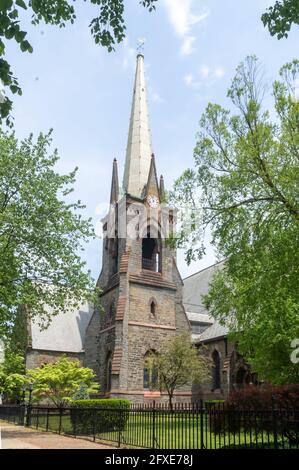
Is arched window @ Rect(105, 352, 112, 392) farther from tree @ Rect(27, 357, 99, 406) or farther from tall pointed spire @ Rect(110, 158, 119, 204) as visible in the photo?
tall pointed spire @ Rect(110, 158, 119, 204)

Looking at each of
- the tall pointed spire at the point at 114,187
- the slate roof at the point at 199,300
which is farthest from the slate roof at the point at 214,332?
the tall pointed spire at the point at 114,187

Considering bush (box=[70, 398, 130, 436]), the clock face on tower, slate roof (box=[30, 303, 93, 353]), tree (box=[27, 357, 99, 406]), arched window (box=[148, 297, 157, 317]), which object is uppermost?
the clock face on tower

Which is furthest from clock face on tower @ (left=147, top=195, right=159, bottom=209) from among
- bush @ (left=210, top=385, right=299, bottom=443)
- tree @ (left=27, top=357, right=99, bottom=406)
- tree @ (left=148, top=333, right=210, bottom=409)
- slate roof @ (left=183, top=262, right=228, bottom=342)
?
bush @ (left=210, top=385, right=299, bottom=443)

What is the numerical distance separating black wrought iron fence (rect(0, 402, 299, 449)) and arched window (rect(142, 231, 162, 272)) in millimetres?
15378

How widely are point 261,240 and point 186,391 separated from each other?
21439 mm

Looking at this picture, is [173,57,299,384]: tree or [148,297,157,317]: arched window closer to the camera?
[173,57,299,384]: tree

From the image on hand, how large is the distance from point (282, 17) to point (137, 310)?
27360 mm

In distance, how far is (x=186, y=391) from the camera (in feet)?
110

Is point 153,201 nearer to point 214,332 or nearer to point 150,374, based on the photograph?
point 214,332

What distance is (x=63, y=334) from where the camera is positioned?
4116 cm

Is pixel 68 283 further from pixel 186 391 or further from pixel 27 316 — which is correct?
pixel 186 391

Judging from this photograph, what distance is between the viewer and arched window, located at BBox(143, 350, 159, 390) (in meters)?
30.6

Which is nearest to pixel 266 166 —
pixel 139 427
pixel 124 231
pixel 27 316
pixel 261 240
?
pixel 261 240
